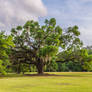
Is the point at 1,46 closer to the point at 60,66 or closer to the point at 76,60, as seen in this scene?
the point at 76,60

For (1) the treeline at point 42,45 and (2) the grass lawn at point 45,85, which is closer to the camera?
(2) the grass lawn at point 45,85

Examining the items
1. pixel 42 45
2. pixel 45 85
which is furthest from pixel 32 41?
pixel 45 85

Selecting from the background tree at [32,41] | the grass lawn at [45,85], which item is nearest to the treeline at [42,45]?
the background tree at [32,41]

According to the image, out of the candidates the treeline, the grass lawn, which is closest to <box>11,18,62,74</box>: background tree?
the treeline

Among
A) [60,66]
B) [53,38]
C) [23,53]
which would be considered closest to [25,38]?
[23,53]

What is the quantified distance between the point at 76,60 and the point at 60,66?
48.2 meters

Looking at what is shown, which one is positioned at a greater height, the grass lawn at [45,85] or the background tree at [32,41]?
the background tree at [32,41]

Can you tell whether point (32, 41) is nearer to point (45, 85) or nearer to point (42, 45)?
point (42, 45)

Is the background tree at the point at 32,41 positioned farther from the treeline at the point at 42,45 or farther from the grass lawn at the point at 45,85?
the grass lawn at the point at 45,85

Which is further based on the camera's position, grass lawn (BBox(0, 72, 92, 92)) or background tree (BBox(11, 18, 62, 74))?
background tree (BBox(11, 18, 62, 74))

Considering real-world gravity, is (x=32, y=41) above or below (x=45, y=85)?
above

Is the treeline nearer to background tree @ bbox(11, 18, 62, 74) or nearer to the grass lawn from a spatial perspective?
background tree @ bbox(11, 18, 62, 74)

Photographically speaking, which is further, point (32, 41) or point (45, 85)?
point (32, 41)

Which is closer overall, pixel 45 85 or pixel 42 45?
pixel 45 85
